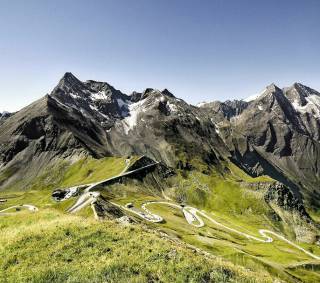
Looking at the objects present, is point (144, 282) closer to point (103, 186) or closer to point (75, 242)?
point (75, 242)

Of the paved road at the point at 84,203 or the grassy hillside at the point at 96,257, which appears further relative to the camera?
the paved road at the point at 84,203

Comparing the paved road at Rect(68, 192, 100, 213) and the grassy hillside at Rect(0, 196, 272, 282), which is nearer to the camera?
the grassy hillside at Rect(0, 196, 272, 282)

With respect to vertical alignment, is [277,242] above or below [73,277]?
below

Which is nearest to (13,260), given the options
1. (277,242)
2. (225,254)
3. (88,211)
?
(88,211)

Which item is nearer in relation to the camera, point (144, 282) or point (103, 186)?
point (144, 282)

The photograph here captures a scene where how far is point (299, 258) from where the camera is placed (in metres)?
137

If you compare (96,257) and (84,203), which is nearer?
(96,257)

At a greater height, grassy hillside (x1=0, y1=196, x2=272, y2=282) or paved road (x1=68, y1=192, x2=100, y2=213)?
grassy hillside (x1=0, y1=196, x2=272, y2=282)

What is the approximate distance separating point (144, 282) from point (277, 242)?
161365 mm

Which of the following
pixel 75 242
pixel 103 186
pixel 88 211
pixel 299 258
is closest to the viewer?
pixel 75 242

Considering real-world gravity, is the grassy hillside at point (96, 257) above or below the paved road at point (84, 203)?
above

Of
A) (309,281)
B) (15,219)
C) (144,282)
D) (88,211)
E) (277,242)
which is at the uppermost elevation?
(15,219)

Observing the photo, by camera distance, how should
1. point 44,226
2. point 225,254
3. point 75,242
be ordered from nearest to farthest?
point 75,242 → point 44,226 → point 225,254

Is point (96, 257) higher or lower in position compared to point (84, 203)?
higher
